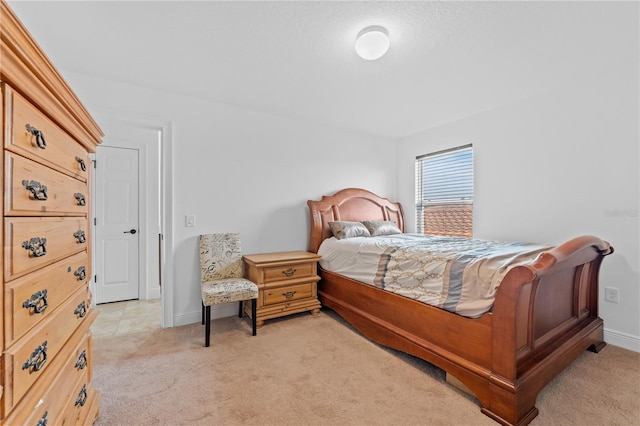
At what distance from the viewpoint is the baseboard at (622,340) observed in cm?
229

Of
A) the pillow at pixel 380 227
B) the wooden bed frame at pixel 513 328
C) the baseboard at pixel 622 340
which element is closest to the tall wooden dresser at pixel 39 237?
the wooden bed frame at pixel 513 328

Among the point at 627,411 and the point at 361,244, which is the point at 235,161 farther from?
the point at 627,411

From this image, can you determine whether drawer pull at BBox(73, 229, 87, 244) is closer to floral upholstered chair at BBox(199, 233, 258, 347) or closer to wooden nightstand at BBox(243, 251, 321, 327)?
floral upholstered chair at BBox(199, 233, 258, 347)

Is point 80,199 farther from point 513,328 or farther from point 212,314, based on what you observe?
point 513,328

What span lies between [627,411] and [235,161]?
11.6 ft

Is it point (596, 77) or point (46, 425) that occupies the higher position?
point (596, 77)

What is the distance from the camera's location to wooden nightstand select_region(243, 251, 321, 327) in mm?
2771

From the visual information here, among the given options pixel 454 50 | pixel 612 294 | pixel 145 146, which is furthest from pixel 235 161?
pixel 612 294

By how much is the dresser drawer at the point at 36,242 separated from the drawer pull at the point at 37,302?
82mm

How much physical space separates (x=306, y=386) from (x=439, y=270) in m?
1.18

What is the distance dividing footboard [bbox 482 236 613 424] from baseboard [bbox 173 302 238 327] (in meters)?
2.42

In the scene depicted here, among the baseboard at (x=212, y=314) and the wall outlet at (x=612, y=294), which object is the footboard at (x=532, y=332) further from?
the baseboard at (x=212, y=314)

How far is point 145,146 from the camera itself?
3764 millimetres

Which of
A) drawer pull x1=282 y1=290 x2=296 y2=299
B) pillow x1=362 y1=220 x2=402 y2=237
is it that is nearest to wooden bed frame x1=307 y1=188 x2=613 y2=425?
drawer pull x1=282 y1=290 x2=296 y2=299
